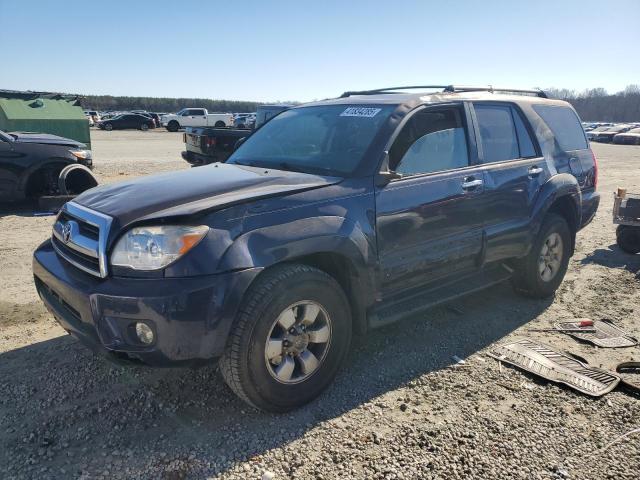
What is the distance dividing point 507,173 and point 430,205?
1.10 meters

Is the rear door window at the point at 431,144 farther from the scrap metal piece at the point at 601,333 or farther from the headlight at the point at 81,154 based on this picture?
the headlight at the point at 81,154

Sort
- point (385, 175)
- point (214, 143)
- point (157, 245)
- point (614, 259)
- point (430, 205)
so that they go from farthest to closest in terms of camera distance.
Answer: point (214, 143)
point (614, 259)
point (430, 205)
point (385, 175)
point (157, 245)

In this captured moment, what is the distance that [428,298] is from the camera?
391 cm

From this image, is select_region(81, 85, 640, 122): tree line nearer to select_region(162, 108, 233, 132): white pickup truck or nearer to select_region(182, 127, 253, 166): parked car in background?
select_region(162, 108, 233, 132): white pickup truck

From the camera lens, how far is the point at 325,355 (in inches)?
128

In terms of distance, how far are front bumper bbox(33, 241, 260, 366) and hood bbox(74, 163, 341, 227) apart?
38 centimetres

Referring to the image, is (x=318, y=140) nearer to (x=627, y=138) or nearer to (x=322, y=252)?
(x=322, y=252)

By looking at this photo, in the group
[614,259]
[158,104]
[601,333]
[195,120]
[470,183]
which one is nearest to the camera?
[470,183]

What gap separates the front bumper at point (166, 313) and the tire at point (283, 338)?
11 centimetres

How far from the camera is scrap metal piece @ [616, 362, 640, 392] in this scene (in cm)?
361

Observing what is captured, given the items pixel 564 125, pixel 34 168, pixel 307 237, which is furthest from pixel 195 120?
pixel 307 237

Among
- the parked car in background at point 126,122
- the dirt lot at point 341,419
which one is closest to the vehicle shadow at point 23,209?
the dirt lot at point 341,419

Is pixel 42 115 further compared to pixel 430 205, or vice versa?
pixel 42 115

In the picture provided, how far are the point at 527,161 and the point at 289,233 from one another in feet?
9.00
